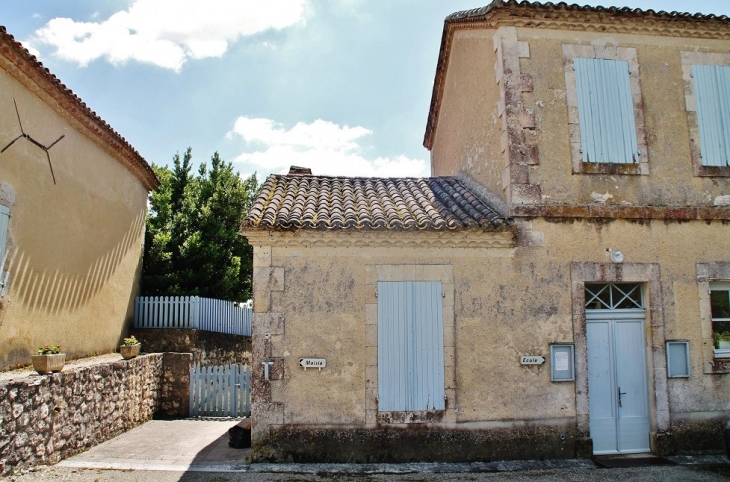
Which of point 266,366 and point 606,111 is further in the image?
point 606,111

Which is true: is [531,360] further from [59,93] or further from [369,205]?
[59,93]

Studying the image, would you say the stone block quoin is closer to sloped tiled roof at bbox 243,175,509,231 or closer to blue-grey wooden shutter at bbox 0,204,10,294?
sloped tiled roof at bbox 243,175,509,231

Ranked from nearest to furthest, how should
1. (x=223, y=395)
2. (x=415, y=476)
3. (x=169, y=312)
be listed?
(x=415, y=476), (x=223, y=395), (x=169, y=312)

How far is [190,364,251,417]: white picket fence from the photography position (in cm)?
1142

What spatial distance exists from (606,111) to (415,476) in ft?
20.2

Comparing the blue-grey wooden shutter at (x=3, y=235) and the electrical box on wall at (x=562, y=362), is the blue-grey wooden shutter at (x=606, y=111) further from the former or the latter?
the blue-grey wooden shutter at (x=3, y=235)

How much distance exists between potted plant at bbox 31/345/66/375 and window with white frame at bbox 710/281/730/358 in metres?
9.56

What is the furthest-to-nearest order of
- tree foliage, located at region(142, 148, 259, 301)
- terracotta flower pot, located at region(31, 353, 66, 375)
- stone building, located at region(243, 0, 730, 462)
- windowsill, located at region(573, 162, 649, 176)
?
1. tree foliage, located at region(142, 148, 259, 301)
2. windowsill, located at region(573, 162, 649, 176)
3. stone building, located at region(243, 0, 730, 462)
4. terracotta flower pot, located at region(31, 353, 66, 375)

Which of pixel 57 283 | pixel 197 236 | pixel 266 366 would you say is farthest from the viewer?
pixel 197 236

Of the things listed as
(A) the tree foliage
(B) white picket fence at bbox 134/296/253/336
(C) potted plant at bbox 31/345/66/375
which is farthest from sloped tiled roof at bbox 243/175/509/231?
(A) the tree foliage

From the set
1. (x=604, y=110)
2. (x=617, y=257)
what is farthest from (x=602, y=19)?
(x=617, y=257)

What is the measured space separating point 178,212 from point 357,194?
1086 cm

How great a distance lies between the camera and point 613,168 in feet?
27.2

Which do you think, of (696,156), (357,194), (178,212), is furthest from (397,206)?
(178,212)
